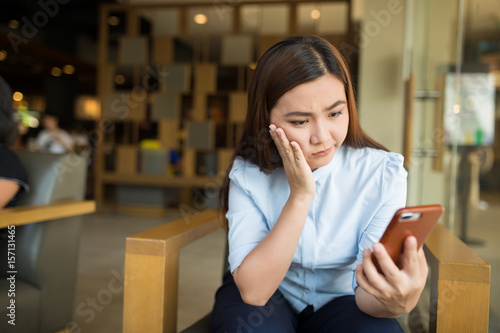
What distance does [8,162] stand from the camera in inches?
67.2

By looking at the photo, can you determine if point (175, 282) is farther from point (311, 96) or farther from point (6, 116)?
point (6, 116)

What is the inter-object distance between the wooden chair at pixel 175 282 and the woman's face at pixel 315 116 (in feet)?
1.26

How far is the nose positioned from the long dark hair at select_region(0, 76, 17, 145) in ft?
4.31

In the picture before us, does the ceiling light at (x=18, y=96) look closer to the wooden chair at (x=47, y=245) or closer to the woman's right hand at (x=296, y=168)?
the wooden chair at (x=47, y=245)

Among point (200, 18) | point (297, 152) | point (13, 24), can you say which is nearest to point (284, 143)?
point (297, 152)

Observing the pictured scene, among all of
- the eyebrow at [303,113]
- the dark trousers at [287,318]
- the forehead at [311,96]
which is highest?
the forehead at [311,96]

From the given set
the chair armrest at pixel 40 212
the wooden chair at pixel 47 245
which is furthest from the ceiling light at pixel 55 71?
the chair armrest at pixel 40 212

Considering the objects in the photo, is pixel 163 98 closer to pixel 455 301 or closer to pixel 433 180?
pixel 433 180

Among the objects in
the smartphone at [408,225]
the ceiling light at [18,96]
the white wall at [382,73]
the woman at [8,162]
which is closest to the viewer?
the smartphone at [408,225]

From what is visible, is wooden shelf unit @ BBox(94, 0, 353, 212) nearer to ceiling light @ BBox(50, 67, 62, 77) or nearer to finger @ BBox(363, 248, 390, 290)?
ceiling light @ BBox(50, 67, 62, 77)

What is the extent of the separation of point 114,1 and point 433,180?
651 centimetres

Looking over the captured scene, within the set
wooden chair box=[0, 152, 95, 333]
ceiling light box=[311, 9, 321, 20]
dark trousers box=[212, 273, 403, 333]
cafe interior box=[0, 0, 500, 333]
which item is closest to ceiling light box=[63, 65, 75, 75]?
cafe interior box=[0, 0, 500, 333]

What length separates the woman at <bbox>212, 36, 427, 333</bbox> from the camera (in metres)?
0.96

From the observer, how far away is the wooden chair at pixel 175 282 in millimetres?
1007
